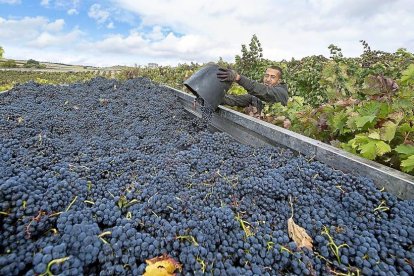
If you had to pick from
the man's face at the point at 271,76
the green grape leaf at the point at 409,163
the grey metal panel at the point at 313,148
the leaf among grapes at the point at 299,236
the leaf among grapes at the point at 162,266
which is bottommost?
the leaf among grapes at the point at 162,266

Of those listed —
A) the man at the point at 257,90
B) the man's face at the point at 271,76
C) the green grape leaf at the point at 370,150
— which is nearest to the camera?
the green grape leaf at the point at 370,150

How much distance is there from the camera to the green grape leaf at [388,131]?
1.81 m

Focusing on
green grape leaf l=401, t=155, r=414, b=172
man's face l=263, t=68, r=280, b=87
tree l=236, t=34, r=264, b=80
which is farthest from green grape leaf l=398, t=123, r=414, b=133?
tree l=236, t=34, r=264, b=80

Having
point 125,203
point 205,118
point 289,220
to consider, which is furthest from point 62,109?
point 289,220

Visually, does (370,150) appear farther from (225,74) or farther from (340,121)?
(225,74)

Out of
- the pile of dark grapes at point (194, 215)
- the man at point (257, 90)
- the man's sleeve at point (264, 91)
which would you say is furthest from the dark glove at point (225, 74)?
the pile of dark grapes at point (194, 215)

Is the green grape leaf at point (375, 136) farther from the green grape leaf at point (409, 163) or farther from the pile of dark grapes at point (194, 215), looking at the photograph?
the pile of dark grapes at point (194, 215)

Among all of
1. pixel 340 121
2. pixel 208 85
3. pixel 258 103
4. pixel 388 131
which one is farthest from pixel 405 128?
pixel 258 103

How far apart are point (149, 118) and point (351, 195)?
8.23 feet

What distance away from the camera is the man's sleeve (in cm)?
338

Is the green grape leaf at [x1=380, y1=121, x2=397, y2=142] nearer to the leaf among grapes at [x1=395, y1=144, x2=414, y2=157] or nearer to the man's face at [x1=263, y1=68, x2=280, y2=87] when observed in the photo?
the leaf among grapes at [x1=395, y1=144, x2=414, y2=157]

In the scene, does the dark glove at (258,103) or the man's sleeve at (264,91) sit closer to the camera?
the man's sleeve at (264,91)

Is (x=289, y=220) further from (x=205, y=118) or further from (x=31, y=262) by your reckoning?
(x=205, y=118)

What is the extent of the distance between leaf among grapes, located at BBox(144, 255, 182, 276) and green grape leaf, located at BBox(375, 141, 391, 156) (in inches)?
52.9
